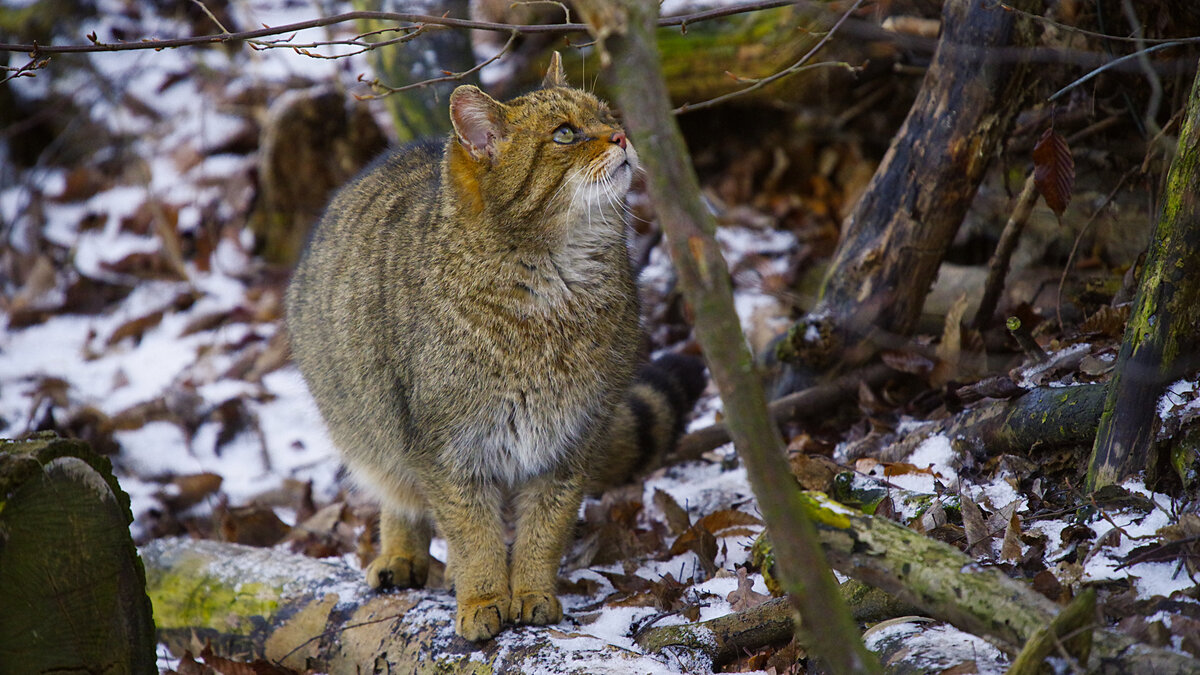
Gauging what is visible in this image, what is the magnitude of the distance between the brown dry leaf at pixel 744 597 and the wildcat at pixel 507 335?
0.55m

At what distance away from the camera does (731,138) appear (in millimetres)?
6348

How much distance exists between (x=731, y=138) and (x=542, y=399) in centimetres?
376

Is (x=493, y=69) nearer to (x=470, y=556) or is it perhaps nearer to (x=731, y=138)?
(x=731, y=138)

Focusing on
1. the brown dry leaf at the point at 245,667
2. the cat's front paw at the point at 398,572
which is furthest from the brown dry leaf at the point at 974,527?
the brown dry leaf at the point at 245,667

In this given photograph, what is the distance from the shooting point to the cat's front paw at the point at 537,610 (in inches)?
117

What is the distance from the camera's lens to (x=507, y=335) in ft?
9.94

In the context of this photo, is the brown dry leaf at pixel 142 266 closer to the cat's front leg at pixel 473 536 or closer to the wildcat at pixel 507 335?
the wildcat at pixel 507 335

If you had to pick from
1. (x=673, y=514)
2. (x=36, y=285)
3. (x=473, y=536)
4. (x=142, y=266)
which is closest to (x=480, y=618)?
(x=473, y=536)

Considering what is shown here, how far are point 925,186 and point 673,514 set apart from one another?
1522 millimetres

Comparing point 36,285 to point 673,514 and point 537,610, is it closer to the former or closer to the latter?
point 673,514

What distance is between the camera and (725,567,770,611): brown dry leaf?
9.03 ft

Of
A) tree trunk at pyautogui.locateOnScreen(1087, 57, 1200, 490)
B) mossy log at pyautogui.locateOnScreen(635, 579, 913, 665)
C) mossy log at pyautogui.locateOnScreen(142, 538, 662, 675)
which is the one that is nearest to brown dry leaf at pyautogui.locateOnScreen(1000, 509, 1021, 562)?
tree trunk at pyautogui.locateOnScreen(1087, 57, 1200, 490)

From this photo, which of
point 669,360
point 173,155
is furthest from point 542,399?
point 173,155

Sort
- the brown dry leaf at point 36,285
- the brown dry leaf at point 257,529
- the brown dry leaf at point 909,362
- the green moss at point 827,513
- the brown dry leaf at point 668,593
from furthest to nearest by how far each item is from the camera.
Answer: the brown dry leaf at point 36,285 < the brown dry leaf at point 257,529 < the brown dry leaf at point 909,362 < the brown dry leaf at point 668,593 < the green moss at point 827,513
